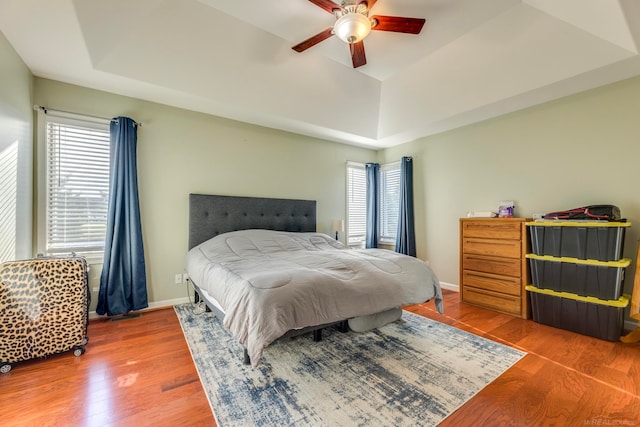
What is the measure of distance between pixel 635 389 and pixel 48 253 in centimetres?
505

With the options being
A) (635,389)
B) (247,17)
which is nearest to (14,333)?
(247,17)

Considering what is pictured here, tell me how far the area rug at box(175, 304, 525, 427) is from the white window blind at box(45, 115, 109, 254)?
154 centimetres

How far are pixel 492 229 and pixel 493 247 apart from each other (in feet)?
0.73

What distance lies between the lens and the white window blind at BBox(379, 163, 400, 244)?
5.12 metres

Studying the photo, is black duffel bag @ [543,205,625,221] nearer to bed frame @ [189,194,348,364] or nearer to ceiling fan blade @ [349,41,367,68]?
ceiling fan blade @ [349,41,367,68]

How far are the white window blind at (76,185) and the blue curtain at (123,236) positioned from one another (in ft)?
0.66

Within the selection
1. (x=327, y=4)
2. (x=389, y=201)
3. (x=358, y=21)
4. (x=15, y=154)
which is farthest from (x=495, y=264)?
(x=15, y=154)

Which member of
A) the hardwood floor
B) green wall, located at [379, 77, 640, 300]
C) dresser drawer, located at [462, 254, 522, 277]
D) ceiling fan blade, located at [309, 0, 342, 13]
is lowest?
the hardwood floor

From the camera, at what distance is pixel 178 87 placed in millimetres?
2898

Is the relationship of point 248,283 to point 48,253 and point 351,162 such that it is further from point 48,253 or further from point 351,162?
point 351,162

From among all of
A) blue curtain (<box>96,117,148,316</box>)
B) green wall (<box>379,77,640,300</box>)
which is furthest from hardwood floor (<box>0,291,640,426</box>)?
green wall (<box>379,77,640,300</box>)

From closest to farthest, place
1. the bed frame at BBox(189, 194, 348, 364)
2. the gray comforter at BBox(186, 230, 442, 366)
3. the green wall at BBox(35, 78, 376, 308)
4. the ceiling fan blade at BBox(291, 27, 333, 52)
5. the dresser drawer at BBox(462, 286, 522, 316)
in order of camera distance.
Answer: the gray comforter at BBox(186, 230, 442, 366), the ceiling fan blade at BBox(291, 27, 333, 52), the green wall at BBox(35, 78, 376, 308), the dresser drawer at BBox(462, 286, 522, 316), the bed frame at BBox(189, 194, 348, 364)

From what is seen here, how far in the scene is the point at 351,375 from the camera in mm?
1987

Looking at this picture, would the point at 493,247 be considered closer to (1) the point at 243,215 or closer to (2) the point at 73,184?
(1) the point at 243,215
